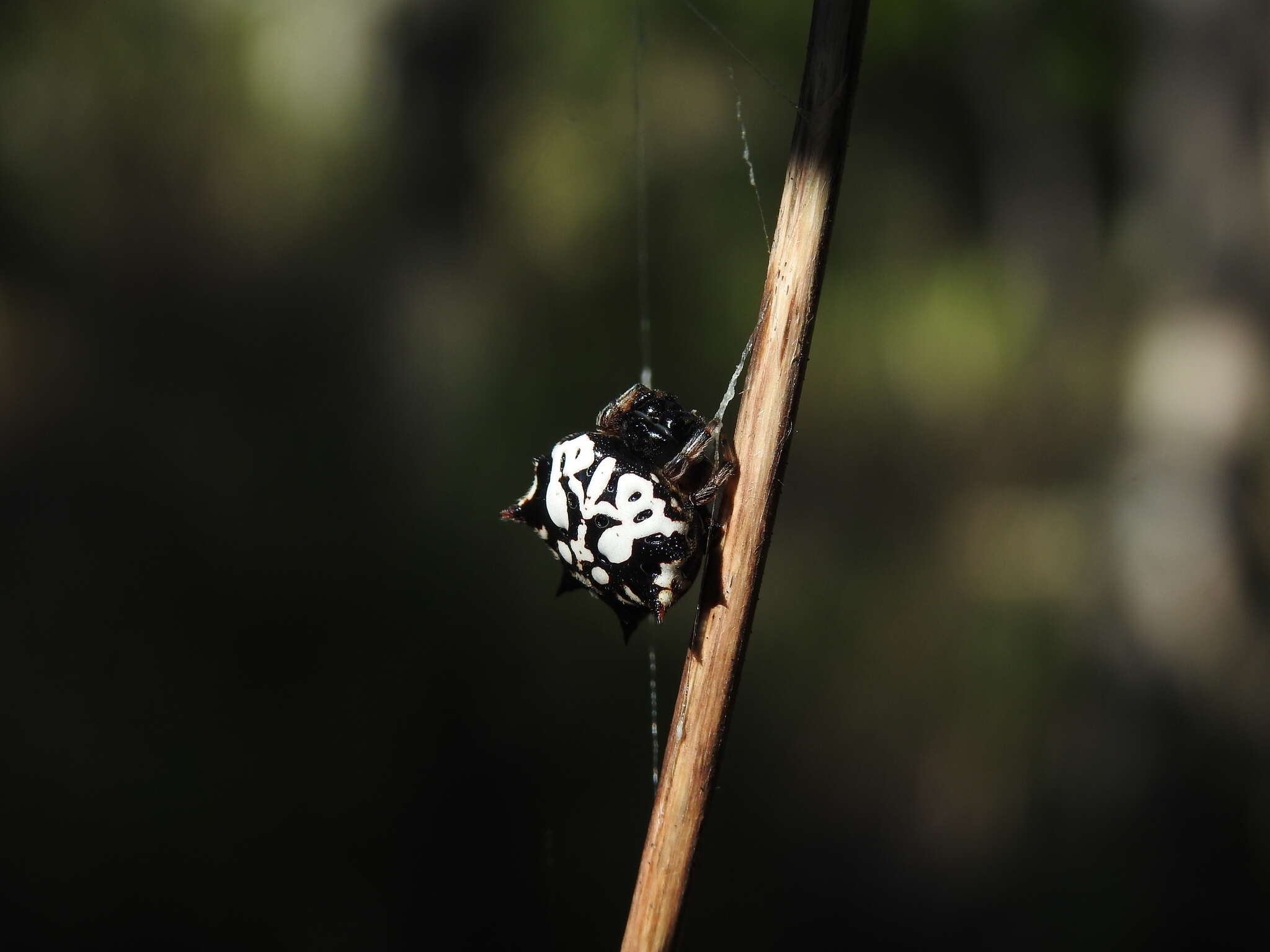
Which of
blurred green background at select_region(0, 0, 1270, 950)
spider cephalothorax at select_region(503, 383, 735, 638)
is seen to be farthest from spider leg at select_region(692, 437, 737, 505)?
blurred green background at select_region(0, 0, 1270, 950)

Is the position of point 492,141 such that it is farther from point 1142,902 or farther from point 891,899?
point 1142,902

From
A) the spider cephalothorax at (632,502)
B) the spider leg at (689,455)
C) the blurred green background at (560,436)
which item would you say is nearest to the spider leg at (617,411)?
the spider cephalothorax at (632,502)

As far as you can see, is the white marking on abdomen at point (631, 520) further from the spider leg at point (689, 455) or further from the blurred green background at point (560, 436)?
the blurred green background at point (560, 436)

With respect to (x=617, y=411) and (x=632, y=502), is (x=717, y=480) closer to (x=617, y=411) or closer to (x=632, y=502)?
(x=632, y=502)

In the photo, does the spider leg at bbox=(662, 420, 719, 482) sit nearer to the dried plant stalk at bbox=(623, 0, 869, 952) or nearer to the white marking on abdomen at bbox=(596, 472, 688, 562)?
the white marking on abdomen at bbox=(596, 472, 688, 562)

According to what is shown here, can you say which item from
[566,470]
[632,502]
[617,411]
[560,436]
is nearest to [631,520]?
[632,502]
